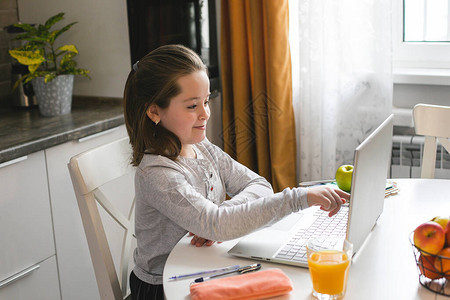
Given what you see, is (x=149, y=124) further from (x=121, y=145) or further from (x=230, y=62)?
(x=230, y=62)

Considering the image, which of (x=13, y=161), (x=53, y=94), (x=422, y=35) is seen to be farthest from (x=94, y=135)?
(x=422, y=35)

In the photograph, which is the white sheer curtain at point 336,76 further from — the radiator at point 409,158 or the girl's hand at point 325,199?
the girl's hand at point 325,199

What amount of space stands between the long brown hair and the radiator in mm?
1350

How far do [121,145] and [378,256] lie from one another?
704 mm

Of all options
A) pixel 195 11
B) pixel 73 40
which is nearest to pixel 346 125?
pixel 195 11

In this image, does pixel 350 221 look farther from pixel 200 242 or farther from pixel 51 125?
pixel 51 125

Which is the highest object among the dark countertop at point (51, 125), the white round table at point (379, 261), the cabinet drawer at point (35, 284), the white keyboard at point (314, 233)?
the dark countertop at point (51, 125)

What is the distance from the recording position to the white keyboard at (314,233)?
4.01 feet

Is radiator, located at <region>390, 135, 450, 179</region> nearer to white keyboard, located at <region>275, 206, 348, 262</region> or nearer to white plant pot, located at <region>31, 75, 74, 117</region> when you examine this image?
white keyboard, located at <region>275, 206, 348, 262</region>

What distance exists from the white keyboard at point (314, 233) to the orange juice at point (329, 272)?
133mm

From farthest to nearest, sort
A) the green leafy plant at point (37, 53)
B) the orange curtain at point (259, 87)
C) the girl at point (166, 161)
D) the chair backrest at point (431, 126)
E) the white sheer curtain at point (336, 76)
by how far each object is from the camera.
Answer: the orange curtain at point (259, 87)
the white sheer curtain at point (336, 76)
the green leafy plant at point (37, 53)
the chair backrest at point (431, 126)
the girl at point (166, 161)

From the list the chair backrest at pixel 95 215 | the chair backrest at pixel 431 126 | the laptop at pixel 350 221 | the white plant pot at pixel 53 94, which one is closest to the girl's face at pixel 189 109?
the chair backrest at pixel 95 215

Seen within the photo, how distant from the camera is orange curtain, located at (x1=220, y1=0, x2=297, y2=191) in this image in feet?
8.29

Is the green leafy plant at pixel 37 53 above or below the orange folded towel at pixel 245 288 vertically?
above
